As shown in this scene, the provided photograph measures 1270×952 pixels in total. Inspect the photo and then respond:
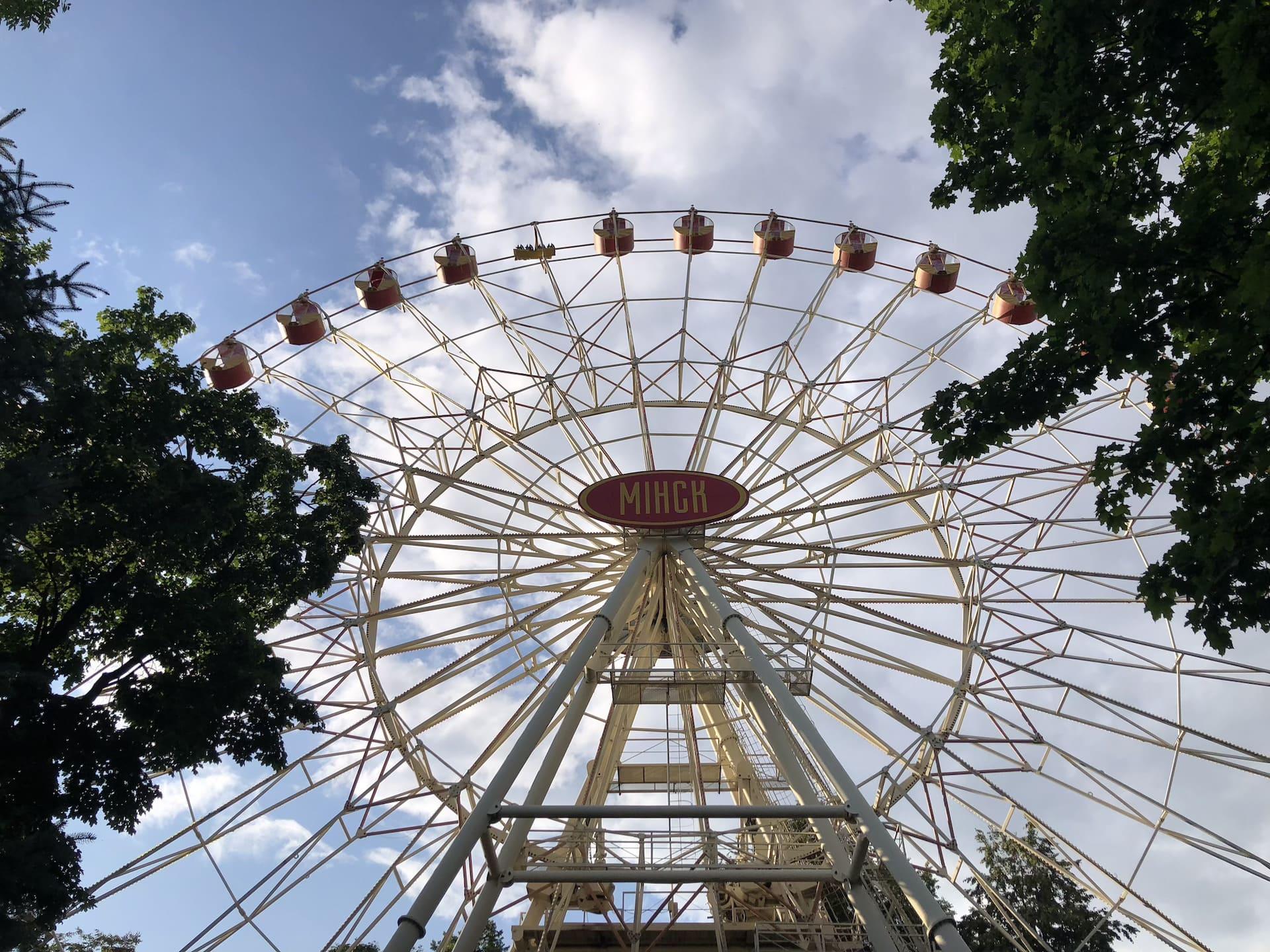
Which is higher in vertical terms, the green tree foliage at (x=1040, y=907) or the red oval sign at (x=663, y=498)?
the red oval sign at (x=663, y=498)


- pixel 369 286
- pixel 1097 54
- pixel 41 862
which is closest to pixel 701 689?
pixel 41 862

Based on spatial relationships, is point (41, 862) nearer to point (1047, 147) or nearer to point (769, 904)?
point (1047, 147)

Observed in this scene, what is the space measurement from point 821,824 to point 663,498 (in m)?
Answer: 7.67

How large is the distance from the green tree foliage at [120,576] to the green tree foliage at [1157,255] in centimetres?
896

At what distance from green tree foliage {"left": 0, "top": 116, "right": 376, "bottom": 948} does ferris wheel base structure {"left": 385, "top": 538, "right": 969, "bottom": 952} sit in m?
3.25

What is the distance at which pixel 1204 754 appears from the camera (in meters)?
16.2

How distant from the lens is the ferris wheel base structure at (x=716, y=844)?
988cm

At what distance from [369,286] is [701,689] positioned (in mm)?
12253

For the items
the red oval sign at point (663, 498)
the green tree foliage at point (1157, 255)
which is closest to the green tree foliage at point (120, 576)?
the red oval sign at point (663, 498)

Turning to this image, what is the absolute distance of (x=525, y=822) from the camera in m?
11.5

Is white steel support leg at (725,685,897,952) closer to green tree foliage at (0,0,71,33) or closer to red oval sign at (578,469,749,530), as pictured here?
red oval sign at (578,469,749,530)

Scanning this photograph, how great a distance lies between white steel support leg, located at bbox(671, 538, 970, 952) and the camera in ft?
30.6

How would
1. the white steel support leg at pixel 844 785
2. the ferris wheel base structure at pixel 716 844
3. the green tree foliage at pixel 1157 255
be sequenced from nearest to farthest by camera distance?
the green tree foliage at pixel 1157 255
the white steel support leg at pixel 844 785
the ferris wheel base structure at pixel 716 844

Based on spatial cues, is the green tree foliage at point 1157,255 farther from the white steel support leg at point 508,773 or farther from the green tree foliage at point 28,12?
the green tree foliage at point 28,12
